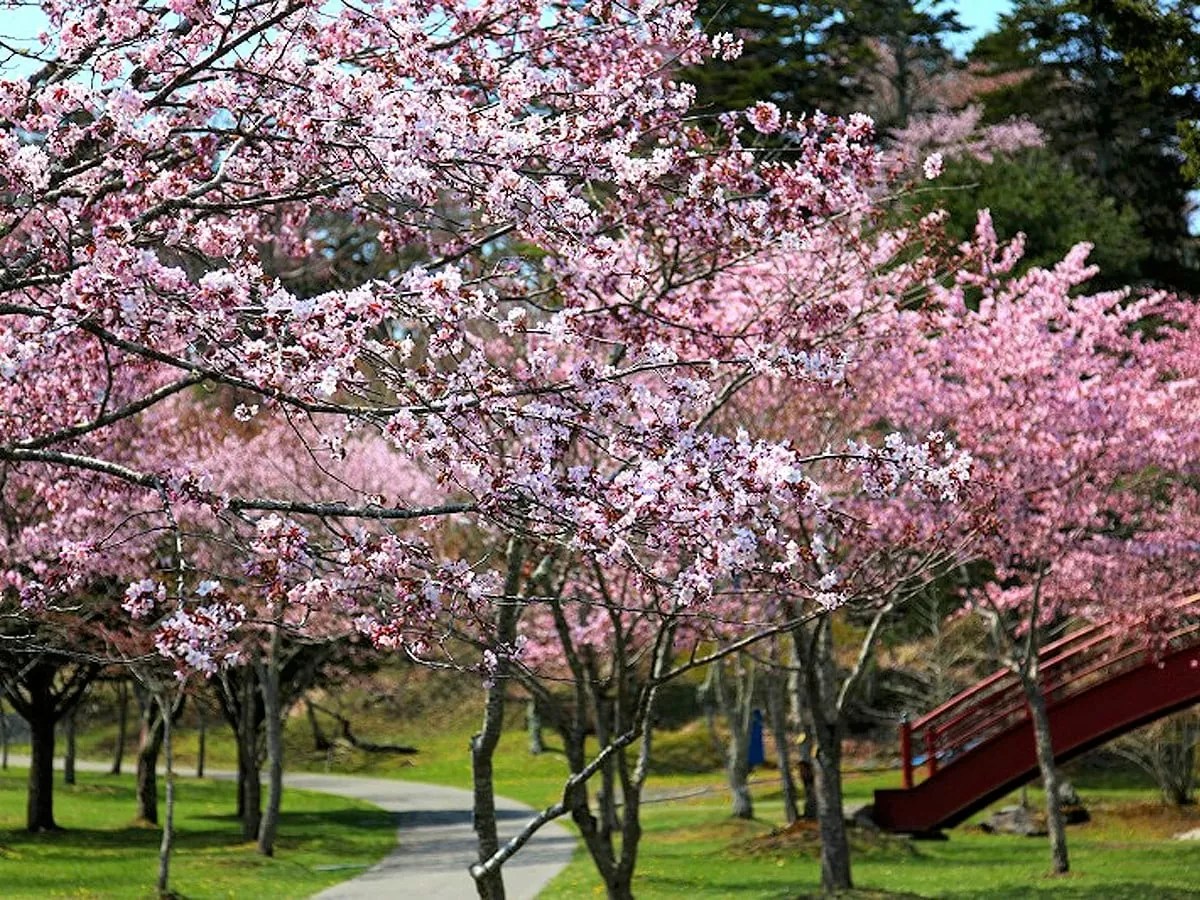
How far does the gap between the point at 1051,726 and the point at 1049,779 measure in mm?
3059

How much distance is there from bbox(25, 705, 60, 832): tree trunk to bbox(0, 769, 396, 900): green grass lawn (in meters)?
0.42

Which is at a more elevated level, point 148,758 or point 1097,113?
point 1097,113

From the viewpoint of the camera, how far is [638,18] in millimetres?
7938

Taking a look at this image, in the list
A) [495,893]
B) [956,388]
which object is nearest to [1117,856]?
[956,388]

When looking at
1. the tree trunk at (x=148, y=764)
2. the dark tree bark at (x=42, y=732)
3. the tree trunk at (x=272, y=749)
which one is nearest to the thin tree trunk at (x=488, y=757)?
the tree trunk at (x=272, y=749)

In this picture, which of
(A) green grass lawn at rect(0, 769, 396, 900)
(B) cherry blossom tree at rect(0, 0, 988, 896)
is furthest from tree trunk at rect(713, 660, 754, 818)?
(B) cherry blossom tree at rect(0, 0, 988, 896)

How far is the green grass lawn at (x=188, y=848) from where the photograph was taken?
21.2 m

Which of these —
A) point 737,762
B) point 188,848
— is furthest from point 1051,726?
point 188,848

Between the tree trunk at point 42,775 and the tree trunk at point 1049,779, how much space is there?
17.8 meters

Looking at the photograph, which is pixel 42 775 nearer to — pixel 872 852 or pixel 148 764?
pixel 148 764

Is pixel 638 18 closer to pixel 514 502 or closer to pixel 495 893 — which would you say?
pixel 514 502

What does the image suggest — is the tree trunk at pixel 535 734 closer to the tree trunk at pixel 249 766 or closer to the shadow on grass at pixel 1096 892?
the tree trunk at pixel 249 766

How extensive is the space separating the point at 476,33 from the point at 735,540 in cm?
321

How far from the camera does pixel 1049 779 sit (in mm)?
19344
